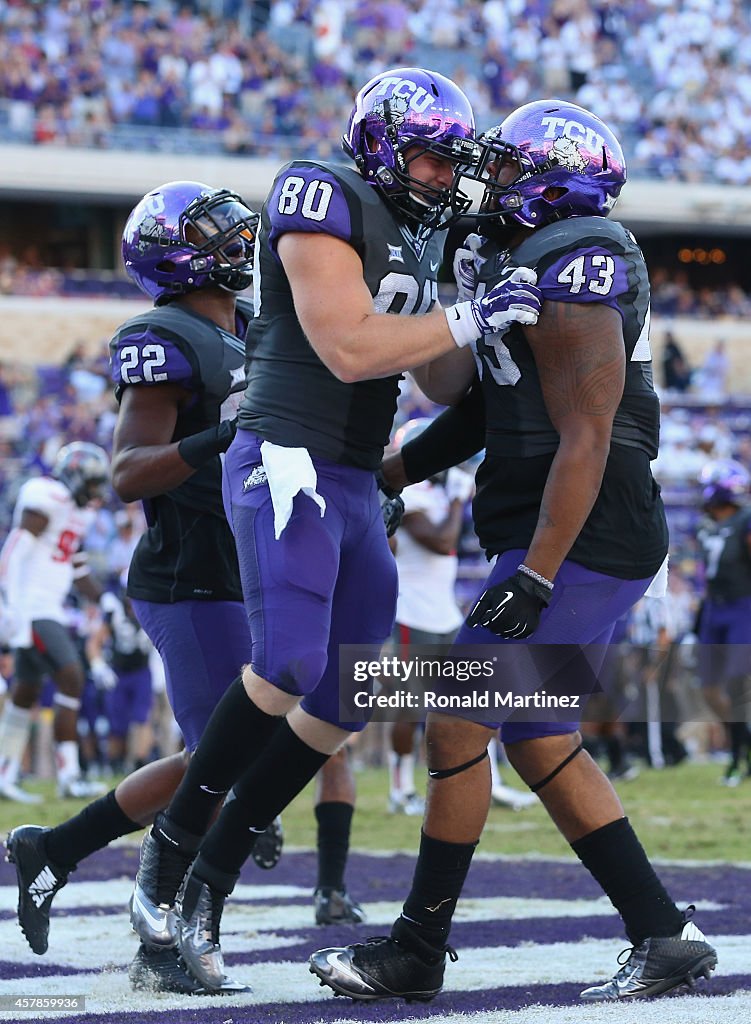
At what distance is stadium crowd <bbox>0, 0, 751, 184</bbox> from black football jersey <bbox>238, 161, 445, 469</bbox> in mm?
19929

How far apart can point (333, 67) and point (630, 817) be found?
1911 centimetres

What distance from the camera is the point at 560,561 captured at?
3.38 m

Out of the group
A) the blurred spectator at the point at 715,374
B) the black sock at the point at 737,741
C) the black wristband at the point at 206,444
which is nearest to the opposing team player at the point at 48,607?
the black sock at the point at 737,741

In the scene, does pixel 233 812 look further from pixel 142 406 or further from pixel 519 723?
pixel 142 406

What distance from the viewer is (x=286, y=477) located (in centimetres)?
345

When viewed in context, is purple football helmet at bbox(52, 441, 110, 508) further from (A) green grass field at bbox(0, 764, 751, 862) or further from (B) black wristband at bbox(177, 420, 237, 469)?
(B) black wristband at bbox(177, 420, 237, 469)

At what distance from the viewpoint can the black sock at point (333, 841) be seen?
15.8 ft

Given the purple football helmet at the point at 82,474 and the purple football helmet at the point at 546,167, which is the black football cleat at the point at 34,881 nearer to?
the purple football helmet at the point at 546,167

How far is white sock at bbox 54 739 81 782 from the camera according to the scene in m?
9.26

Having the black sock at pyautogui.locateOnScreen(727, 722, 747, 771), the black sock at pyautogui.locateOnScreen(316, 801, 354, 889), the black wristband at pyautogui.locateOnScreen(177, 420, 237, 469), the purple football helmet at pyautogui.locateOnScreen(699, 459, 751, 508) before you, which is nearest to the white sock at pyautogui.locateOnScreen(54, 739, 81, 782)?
the black sock at pyautogui.locateOnScreen(727, 722, 747, 771)

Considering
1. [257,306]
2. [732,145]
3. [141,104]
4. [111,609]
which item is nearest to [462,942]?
[257,306]

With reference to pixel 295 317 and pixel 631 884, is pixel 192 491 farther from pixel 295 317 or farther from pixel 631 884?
pixel 631 884

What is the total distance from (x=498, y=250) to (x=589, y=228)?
1.11ft

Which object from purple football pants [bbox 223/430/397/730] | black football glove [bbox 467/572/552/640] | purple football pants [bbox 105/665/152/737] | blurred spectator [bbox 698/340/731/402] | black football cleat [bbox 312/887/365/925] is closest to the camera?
black football glove [bbox 467/572/552/640]
